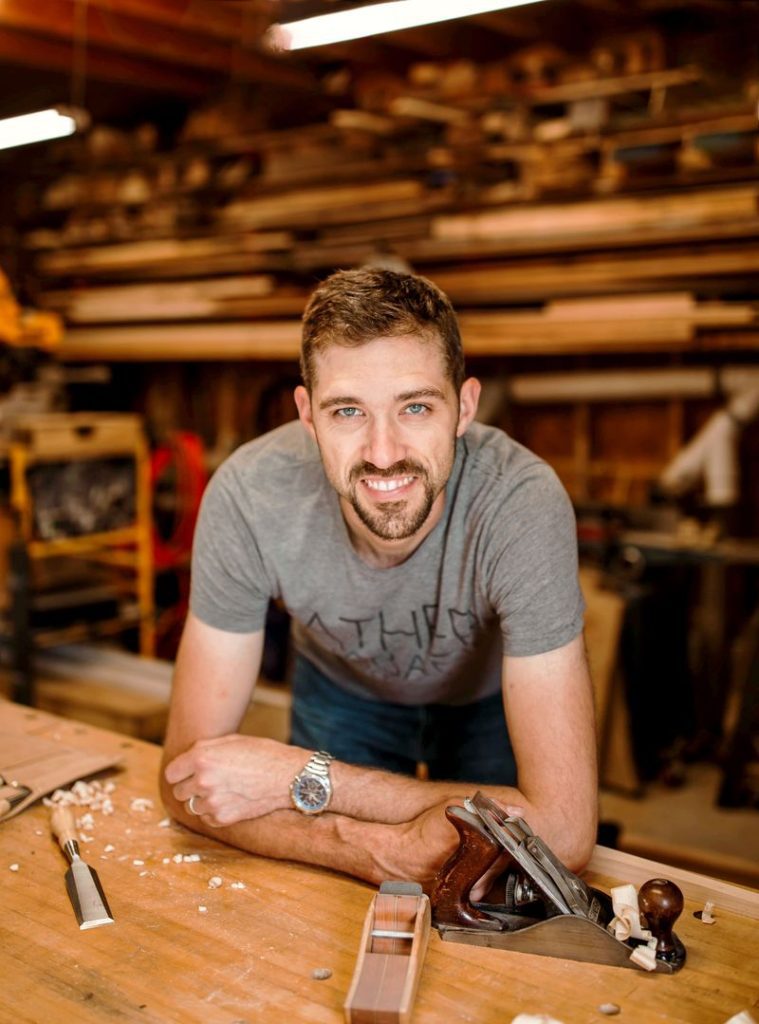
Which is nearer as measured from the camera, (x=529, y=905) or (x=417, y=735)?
(x=529, y=905)

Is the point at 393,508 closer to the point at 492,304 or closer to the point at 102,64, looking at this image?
the point at 492,304

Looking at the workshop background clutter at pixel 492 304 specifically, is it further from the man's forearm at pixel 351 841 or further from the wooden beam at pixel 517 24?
the man's forearm at pixel 351 841

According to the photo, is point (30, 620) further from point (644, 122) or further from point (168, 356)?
point (644, 122)

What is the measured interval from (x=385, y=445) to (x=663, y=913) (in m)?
0.82

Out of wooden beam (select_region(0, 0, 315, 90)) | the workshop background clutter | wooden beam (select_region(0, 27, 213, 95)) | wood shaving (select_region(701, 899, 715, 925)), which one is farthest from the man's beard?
wooden beam (select_region(0, 27, 213, 95))

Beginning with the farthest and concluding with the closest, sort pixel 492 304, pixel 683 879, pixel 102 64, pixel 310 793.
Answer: pixel 102 64 → pixel 492 304 → pixel 310 793 → pixel 683 879

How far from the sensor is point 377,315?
5.67ft

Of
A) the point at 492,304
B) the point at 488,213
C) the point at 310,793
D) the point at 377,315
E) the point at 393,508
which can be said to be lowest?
the point at 310,793

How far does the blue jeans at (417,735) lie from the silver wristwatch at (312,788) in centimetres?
52

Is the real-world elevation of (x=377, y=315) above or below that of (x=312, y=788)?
above

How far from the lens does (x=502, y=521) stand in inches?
70.8

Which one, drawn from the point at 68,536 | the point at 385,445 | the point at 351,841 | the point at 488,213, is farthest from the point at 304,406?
the point at 68,536

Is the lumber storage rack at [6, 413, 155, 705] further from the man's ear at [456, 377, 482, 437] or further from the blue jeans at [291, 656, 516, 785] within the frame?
the man's ear at [456, 377, 482, 437]

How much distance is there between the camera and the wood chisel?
1.46 meters
